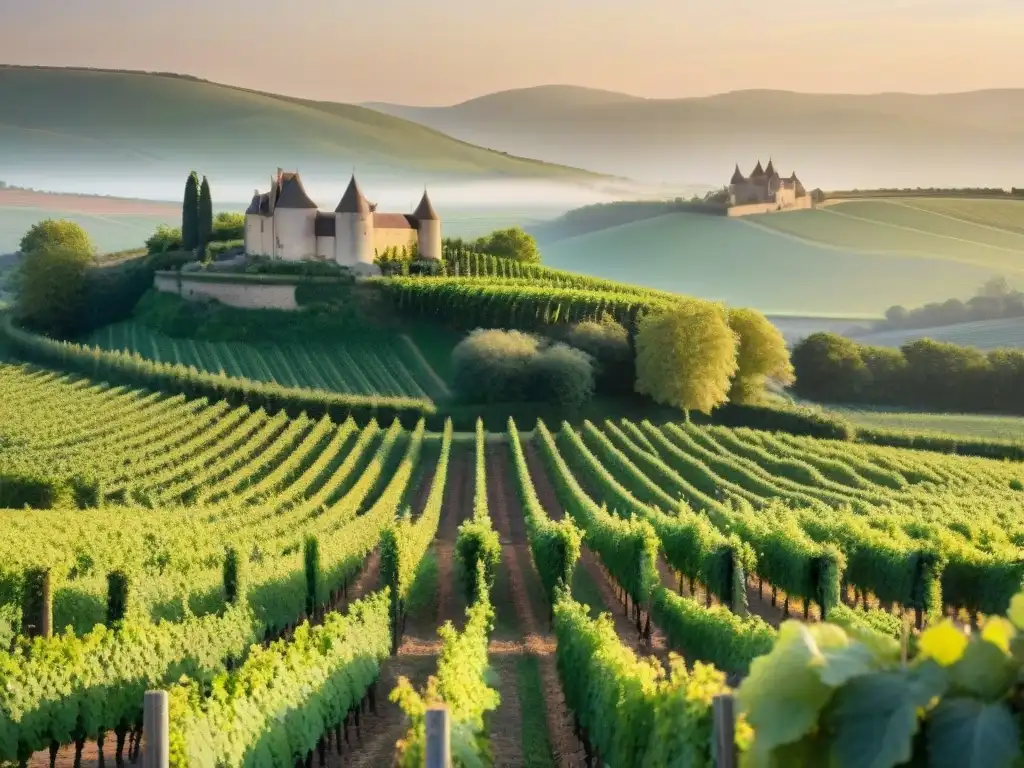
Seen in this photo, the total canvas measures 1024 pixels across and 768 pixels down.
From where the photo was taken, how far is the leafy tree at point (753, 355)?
65.8 meters

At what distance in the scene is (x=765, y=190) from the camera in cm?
15112

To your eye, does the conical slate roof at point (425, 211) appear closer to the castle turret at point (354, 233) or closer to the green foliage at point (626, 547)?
the castle turret at point (354, 233)

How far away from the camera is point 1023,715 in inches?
160

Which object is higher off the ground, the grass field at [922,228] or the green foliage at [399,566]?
the grass field at [922,228]

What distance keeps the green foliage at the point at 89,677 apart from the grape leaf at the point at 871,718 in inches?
430

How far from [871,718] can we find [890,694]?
0.31ft

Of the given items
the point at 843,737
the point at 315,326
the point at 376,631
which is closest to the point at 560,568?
the point at 376,631

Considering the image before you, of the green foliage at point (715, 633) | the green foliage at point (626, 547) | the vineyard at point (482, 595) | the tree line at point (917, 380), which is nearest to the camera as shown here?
the vineyard at point (482, 595)

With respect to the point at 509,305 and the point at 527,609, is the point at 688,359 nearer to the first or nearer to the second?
the point at 509,305

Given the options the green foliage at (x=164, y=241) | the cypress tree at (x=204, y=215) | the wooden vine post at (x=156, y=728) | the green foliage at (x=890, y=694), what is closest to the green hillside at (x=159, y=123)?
the green foliage at (x=164, y=241)

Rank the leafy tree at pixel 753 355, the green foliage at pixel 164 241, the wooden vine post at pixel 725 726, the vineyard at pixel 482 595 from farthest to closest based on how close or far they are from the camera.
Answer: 1. the green foliage at pixel 164 241
2. the leafy tree at pixel 753 355
3. the wooden vine post at pixel 725 726
4. the vineyard at pixel 482 595

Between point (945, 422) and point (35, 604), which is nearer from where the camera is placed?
point (35, 604)

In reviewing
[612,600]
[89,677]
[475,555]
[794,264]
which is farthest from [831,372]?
[89,677]

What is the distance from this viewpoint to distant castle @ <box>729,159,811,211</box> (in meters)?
150
